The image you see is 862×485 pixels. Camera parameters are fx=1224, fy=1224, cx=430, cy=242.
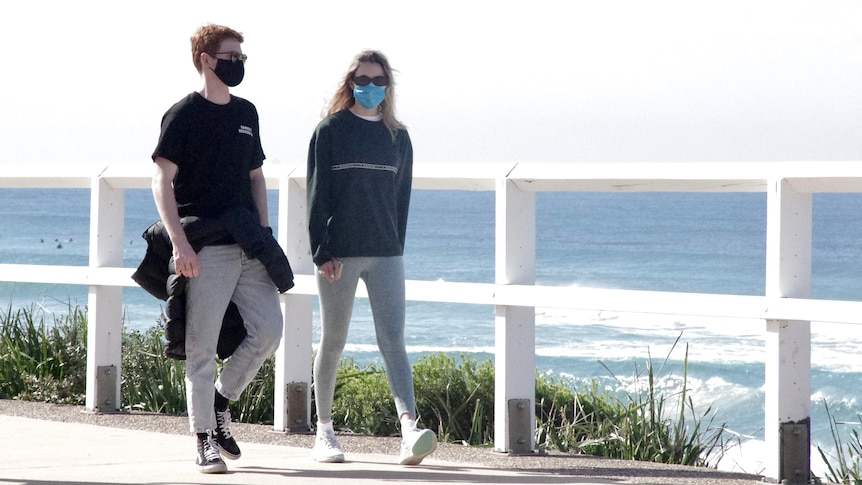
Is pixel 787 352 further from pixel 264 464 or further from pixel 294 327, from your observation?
pixel 294 327

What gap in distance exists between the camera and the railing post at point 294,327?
6469mm

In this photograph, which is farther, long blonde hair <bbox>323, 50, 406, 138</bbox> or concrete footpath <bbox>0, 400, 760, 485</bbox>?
long blonde hair <bbox>323, 50, 406, 138</bbox>

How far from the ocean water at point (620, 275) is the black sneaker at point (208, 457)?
2300mm

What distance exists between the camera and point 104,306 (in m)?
7.12

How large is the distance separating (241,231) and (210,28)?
89 centimetres

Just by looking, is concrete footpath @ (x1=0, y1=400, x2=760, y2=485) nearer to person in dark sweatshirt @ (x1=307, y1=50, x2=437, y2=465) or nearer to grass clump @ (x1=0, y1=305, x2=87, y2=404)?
person in dark sweatshirt @ (x1=307, y1=50, x2=437, y2=465)

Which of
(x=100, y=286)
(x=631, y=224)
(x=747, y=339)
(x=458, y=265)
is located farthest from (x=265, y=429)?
(x=631, y=224)

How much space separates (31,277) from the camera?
732 cm

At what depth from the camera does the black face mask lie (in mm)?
5098

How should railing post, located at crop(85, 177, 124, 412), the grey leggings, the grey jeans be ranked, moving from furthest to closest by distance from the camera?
railing post, located at crop(85, 177, 124, 412) → the grey leggings → the grey jeans

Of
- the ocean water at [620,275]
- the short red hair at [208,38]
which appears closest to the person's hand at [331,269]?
the short red hair at [208,38]

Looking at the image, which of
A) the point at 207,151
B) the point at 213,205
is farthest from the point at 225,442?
the point at 207,151

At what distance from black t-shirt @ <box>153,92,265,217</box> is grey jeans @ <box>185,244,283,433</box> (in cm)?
21

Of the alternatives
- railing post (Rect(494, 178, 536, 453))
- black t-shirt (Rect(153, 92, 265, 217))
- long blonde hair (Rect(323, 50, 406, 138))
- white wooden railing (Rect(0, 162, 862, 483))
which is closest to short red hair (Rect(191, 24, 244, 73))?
black t-shirt (Rect(153, 92, 265, 217))
